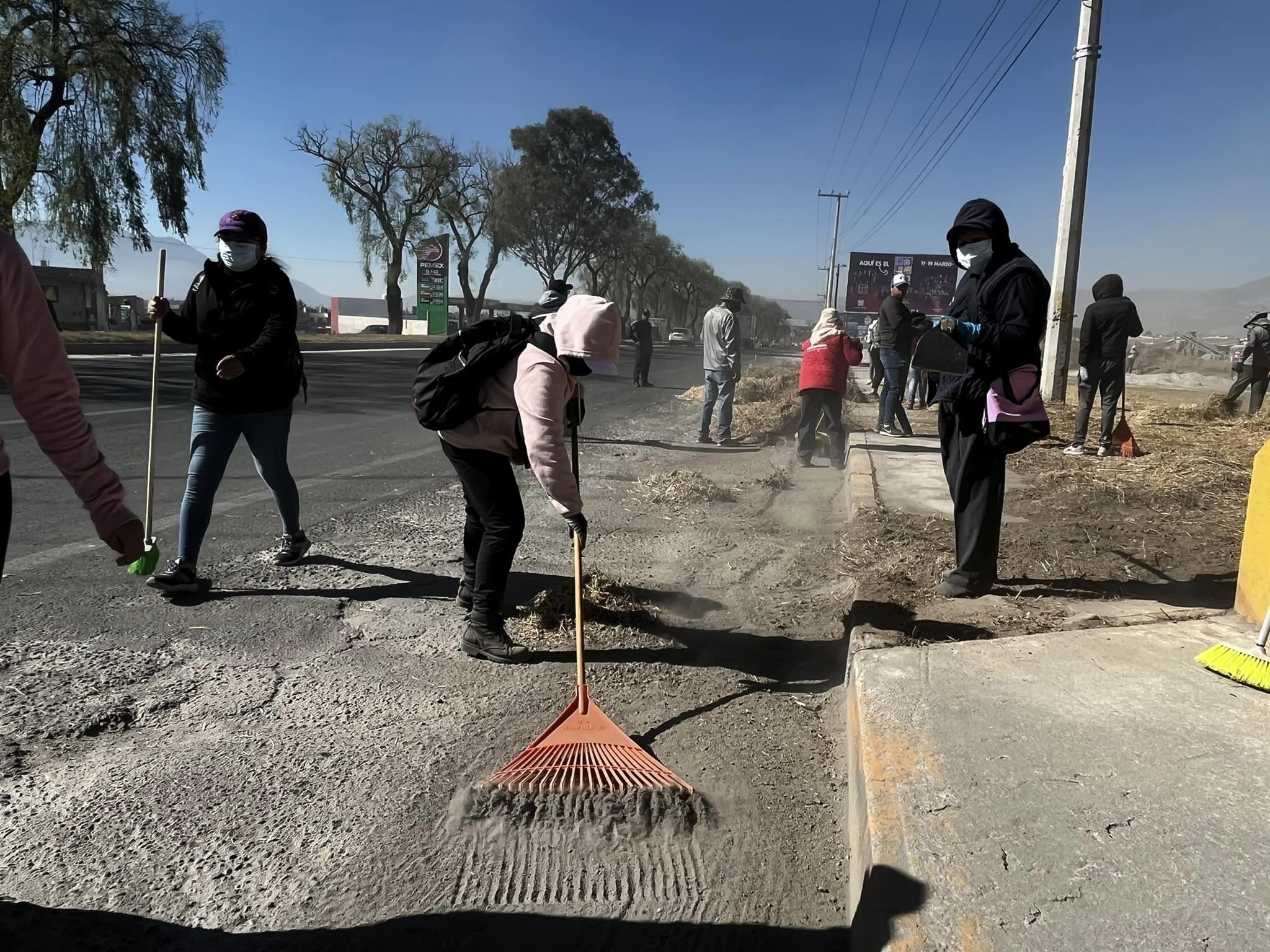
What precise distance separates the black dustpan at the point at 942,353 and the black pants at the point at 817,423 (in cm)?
494

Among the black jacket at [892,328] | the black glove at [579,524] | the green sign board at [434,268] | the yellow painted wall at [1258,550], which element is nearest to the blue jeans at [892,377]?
the black jacket at [892,328]

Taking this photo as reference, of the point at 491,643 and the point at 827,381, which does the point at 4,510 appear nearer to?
the point at 491,643

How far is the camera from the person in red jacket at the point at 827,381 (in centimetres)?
853

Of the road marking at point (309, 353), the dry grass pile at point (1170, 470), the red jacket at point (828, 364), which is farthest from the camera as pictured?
the road marking at point (309, 353)

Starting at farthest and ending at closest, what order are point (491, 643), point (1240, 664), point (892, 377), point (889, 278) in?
point (889, 278)
point (892, 377)
point (491, 643)
point (1240, 664)

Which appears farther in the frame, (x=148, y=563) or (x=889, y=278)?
(x=889, y=278)

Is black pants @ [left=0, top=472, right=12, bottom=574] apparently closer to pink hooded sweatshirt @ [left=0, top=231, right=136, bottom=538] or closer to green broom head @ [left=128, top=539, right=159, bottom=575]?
pink hooded sweatshirt @ [left=0, top=231, right=136, bottom=538]

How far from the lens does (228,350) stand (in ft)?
13.6

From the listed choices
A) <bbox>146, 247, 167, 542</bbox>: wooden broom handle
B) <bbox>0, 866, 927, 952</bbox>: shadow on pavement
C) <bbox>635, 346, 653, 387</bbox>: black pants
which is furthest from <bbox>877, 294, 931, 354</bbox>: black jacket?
<bbox>635, 346, 653, 387</bbox>: black pants

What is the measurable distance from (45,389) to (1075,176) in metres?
14.0

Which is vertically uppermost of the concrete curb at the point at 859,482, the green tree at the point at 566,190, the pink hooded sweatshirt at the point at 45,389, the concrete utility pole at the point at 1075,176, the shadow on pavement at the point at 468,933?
the green tree at the point at 566,190

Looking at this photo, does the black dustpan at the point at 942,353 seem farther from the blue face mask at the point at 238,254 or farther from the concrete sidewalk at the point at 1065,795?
the blue face mask at the point at 238,254

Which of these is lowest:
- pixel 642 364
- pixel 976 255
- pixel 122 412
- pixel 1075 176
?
pixel 122 412

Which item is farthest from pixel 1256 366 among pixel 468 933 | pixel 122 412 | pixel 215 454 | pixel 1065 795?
pixel 122 412
